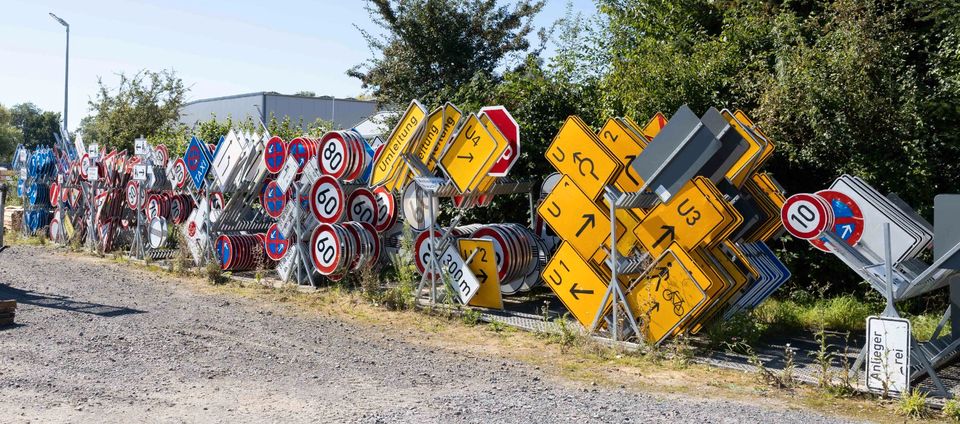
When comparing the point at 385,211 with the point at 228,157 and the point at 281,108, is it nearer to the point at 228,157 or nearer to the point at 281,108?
the point at 228,157

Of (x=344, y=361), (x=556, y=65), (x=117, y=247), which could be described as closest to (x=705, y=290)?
(x=344, y=361)

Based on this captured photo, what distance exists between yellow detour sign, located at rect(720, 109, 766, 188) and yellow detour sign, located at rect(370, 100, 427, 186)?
376cm

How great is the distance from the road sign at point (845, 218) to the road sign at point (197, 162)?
10.9 meters

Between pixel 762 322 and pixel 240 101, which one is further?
pixel 240 101

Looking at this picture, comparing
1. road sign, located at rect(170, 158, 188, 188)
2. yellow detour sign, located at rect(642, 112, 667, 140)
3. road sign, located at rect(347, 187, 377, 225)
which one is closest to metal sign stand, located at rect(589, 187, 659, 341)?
yellow detour sign, located at rect(642, 112, 667, 140)

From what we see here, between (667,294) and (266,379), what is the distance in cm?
384

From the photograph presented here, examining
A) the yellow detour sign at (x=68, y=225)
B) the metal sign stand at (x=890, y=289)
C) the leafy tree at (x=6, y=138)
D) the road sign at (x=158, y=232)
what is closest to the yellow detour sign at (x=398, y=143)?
the metal sign stand at (x=890, y=289)

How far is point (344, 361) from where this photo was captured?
808 cm

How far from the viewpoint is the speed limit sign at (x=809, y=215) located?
6926 millimetres

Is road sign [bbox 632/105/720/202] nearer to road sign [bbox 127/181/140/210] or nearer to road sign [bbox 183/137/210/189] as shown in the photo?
road sign [bbox 183/137/210/189]

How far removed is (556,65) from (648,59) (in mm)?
2441

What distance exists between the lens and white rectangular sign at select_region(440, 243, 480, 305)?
1073 centimetres

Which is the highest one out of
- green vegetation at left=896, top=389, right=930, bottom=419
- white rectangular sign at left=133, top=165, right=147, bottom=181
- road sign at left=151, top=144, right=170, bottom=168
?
road sign at left=151, top=144, right=170, bottom=168

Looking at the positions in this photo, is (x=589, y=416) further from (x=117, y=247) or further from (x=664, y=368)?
(x=117, y=247)
